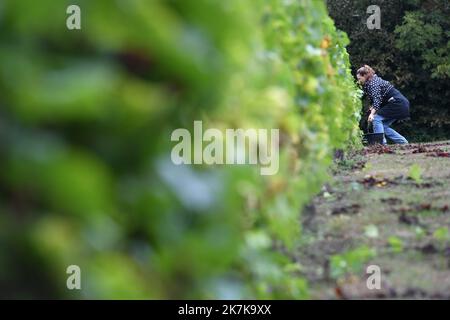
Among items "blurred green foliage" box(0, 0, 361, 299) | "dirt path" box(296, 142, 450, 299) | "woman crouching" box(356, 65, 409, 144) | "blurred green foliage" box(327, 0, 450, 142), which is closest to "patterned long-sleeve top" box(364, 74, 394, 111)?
"woman crouching" box(356, 65, 409, 144)

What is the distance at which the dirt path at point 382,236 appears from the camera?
3.64 m

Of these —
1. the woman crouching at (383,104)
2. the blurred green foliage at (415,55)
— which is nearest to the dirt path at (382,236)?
the woman crouching at (383,104)

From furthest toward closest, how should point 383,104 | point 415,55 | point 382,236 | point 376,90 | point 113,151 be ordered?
point 415,55 → point 383,104 → point 376,90 → point 382,236 → point 113,151

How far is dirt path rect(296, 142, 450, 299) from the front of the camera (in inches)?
143

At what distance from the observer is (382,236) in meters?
4.52

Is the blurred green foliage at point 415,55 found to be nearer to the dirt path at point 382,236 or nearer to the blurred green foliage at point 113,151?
the dirt path at point 382,236

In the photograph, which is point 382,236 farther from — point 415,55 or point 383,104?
point 415,55

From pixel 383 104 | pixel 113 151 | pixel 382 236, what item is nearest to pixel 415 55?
pixel 383 104

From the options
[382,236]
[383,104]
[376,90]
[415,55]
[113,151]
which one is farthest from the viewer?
[415,55]

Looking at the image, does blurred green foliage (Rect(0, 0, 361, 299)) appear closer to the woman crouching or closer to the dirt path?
the dirt path

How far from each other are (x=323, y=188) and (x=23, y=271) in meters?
5.40

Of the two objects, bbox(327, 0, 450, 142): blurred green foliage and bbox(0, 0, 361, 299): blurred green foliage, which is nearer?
bbox(0, 0, 361, 299): blurred green foliage
